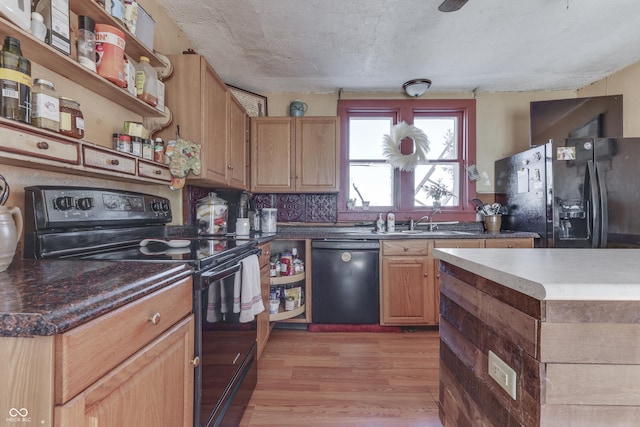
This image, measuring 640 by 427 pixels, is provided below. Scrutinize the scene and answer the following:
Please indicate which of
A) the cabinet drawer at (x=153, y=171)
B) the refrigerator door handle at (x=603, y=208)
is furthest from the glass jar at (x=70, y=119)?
the refrigerator door handle at (x=603, y=208)

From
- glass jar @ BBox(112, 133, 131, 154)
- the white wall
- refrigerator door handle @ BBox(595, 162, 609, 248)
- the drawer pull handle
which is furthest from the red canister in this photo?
refrigerator door handle @ BBox(595, 162, 609, 248)

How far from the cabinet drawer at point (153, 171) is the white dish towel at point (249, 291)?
27.0 inches

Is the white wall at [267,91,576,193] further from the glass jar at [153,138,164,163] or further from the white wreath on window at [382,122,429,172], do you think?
the glass jar at [153,138,164,163]

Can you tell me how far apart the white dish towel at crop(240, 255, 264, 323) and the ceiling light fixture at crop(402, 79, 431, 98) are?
2425 millimetres

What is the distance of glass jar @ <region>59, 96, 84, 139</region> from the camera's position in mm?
1039

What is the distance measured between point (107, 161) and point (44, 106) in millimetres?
297

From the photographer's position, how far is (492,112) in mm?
3197

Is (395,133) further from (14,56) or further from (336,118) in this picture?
(14,56)

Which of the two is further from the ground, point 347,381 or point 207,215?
point 207,215

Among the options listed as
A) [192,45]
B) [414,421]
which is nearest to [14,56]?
[192,45]

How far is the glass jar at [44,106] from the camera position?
926mm

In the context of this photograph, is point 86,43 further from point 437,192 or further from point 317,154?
point 437,192

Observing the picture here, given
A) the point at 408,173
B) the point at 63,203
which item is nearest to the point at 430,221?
the point at 408,173

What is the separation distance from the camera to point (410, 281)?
2.53 metres
